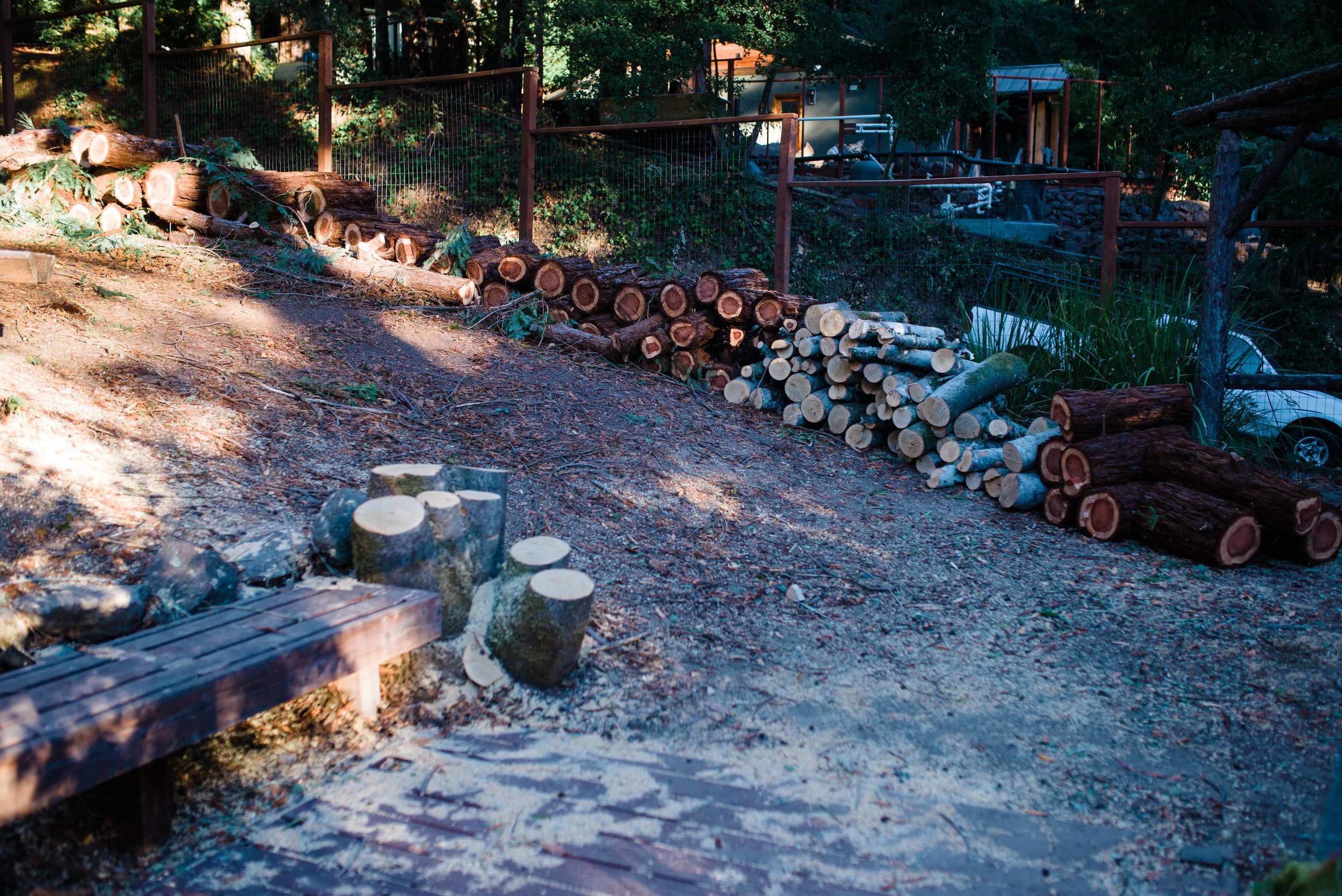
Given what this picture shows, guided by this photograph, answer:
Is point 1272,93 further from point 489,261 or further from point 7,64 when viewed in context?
point 7,64

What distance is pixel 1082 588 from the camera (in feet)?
16.4

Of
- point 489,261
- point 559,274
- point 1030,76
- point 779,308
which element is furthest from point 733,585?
point 1030,76

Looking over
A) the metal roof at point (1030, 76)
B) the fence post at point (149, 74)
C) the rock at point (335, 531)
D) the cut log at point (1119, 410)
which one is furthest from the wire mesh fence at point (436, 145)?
the metal roof at point (1030, 76)

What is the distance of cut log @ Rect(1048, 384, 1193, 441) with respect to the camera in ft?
19.9

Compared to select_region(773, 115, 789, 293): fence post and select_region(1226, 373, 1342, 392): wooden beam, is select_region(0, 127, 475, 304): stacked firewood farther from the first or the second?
select_region(1226, 373, 1342, 392): wooden beam

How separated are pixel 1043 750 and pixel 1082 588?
6.28ft

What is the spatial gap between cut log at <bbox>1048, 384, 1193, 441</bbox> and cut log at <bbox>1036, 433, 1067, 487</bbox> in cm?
7

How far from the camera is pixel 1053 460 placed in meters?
6.18

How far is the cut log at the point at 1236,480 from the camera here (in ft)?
17.5

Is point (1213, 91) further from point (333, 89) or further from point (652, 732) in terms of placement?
point (652, 732)

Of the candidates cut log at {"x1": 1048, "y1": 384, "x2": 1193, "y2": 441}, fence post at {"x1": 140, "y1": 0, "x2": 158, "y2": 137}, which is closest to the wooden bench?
cut log at {"x1": 1048, "y1": 384, "x2": 1193, "y2": 441}

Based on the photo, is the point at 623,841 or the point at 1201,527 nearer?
the point at 623,841

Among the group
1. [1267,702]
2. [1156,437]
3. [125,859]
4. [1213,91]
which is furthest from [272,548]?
[1213,91]

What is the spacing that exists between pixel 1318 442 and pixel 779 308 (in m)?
4.87
